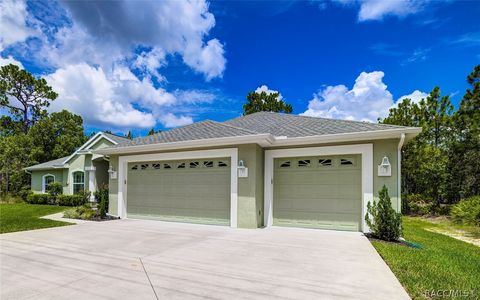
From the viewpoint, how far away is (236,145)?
953cm

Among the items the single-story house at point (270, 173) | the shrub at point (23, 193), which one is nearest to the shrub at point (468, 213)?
the single-story house at point (270, 173)

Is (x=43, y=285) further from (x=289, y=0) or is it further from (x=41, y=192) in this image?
(x=41, y=192)

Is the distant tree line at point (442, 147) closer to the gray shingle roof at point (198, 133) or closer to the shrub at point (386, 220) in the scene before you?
the shrub at point (386, 220)

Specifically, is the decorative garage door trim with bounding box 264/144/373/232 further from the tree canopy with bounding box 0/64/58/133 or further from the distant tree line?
the tree canopy with bounding box 0/64/58/133

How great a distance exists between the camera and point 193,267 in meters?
4.86

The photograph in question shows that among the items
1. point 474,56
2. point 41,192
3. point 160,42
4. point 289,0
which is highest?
point 289,0

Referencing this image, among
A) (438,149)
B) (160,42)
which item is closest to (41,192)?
(160,42)

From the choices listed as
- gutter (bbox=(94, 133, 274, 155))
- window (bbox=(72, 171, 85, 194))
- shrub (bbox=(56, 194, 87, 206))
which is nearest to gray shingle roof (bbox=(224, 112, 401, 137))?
gutter (bbox=(94, 133, 274, 155))

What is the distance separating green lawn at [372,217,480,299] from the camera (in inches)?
156

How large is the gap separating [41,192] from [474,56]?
88.8 ft

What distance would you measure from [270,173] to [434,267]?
544 cm

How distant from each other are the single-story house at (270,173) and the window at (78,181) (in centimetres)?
829

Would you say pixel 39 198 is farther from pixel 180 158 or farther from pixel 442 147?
pixel 442 147

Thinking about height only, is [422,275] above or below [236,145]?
below
